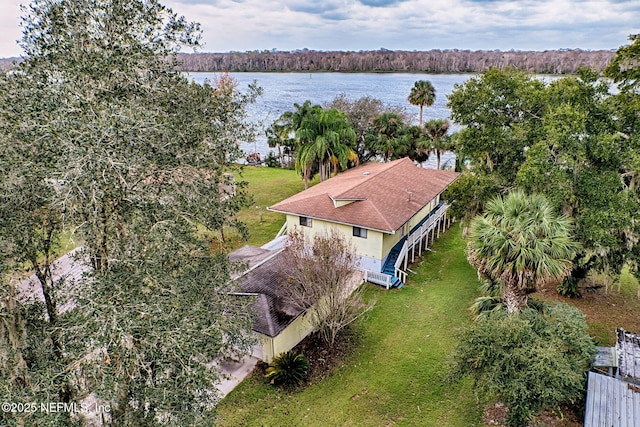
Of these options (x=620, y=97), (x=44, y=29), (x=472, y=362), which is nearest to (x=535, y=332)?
(x=472, y=362)

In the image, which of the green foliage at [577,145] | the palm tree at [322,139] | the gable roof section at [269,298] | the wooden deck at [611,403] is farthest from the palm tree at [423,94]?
the wooden deck at [611,403]

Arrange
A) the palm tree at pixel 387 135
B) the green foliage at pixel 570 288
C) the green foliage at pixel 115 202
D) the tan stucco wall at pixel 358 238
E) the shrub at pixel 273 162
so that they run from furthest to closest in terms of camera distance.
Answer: the shrub at pixel 273 162
the palm tree at pixel 387 135
the tan stucco wall at pixel 358 238
the green foliage at pixel 570 288
the green foliage at pixel 115 202

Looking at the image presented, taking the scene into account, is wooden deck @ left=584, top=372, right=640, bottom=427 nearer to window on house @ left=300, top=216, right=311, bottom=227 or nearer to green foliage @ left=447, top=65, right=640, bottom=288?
green foliage @ left=447, top=65, right=640, bottom=288

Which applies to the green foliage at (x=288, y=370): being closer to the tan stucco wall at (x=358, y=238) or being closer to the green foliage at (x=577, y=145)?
the tan stucco wall at (x=358, y=238)

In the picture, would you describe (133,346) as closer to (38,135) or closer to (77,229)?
(77,229)

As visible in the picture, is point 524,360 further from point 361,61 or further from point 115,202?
point 361,61

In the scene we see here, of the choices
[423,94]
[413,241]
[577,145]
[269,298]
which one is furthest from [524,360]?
[423,94]
